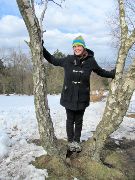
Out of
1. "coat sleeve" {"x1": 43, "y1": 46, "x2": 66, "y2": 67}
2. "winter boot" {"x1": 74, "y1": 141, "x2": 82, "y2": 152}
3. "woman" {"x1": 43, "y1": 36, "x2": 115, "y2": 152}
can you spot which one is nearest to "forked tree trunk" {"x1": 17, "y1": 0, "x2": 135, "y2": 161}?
"winter boot" {"x1": 74, "y1": 141, "x2": 82, "y2": 152}

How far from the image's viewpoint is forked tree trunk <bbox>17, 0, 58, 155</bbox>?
20.7ft

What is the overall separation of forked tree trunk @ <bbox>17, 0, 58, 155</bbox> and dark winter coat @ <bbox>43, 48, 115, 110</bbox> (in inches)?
15.9

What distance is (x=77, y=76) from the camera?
682 cm

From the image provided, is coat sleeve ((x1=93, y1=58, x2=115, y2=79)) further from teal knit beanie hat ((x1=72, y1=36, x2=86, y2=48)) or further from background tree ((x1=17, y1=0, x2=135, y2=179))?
teal knit beanie hat ((x1=72, y1=36, x2=86, y2=48))

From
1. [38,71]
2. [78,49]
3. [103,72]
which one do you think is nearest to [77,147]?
[103,72]

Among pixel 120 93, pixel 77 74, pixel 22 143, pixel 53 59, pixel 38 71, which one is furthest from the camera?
pixel 22 143

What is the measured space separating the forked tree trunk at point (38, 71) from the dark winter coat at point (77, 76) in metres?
0.40

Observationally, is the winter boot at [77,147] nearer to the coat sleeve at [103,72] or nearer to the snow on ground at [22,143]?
the snow on ground at [22,143]

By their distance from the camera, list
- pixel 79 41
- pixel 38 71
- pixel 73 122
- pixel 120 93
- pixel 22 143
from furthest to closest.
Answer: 1. pixel 22 143
2. pixel 73 122
3. pixel 79 41
4. pixel 120 93
5. pixel 38 71

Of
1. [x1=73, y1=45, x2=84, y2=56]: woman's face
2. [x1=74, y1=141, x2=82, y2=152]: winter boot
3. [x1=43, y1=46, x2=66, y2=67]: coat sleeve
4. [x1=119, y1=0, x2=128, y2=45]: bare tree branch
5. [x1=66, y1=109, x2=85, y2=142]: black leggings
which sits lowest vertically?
[x1=74, y1=141, x2=82, y2=152]: winter boot

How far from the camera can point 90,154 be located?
6.86 metres

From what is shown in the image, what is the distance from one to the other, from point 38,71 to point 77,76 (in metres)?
0.80

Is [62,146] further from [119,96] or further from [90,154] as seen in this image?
[119,96]

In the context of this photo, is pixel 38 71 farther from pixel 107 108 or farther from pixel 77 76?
pixel 107 108
